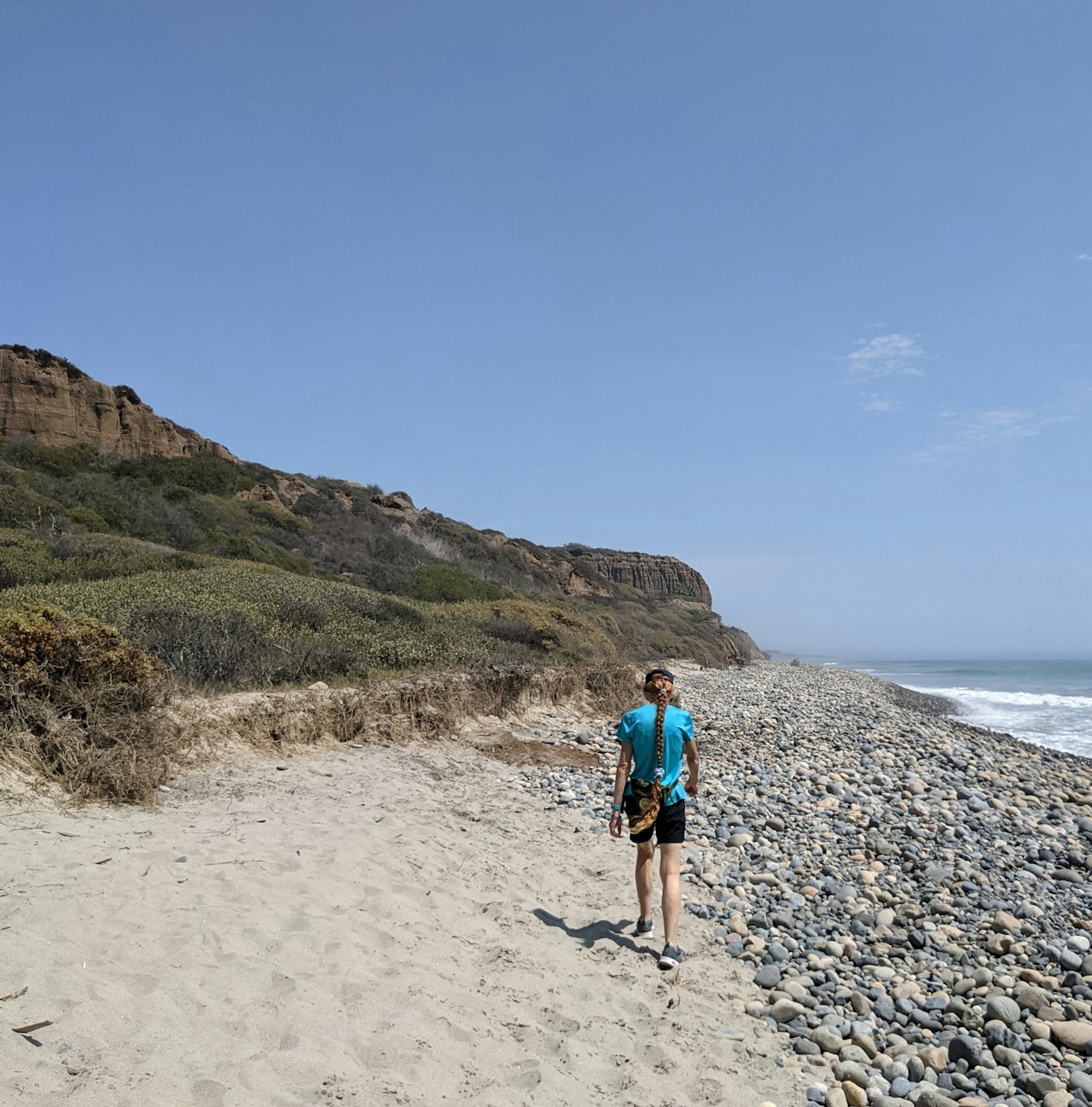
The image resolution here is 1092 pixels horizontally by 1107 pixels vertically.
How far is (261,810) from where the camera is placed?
6.30 m

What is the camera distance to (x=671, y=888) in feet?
15.5

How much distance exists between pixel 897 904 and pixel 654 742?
2.80m

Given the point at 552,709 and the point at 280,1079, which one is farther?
Result: the point at 552,709

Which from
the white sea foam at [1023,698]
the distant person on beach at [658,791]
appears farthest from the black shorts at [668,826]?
the white sea foam at [1023,698]

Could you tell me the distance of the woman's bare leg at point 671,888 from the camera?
4.63 m

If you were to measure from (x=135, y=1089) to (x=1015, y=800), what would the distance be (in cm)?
1008

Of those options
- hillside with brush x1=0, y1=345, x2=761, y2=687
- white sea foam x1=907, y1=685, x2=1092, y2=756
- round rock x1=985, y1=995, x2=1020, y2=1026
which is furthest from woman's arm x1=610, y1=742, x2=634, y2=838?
white sea foam x1=907, y1=685, x2=1092, y2=756

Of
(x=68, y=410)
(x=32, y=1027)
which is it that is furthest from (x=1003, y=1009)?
(x=68, y=410)

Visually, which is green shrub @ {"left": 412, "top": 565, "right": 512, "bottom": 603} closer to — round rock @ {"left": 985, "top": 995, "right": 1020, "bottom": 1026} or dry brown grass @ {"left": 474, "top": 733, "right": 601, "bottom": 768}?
dry brown grass @ {"left": 474, "top": 733, "right": 601, "bottom": 768}

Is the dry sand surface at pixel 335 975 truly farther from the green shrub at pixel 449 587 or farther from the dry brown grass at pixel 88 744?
the green shrub at pixel 449 587

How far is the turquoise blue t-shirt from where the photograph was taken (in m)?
4.76

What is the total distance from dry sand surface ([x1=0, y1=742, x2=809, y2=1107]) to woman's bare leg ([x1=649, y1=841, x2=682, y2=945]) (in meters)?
0.23

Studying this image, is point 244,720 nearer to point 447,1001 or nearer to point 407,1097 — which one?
point 447,1001

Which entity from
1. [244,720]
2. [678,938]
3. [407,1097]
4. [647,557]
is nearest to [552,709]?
[244,720]
